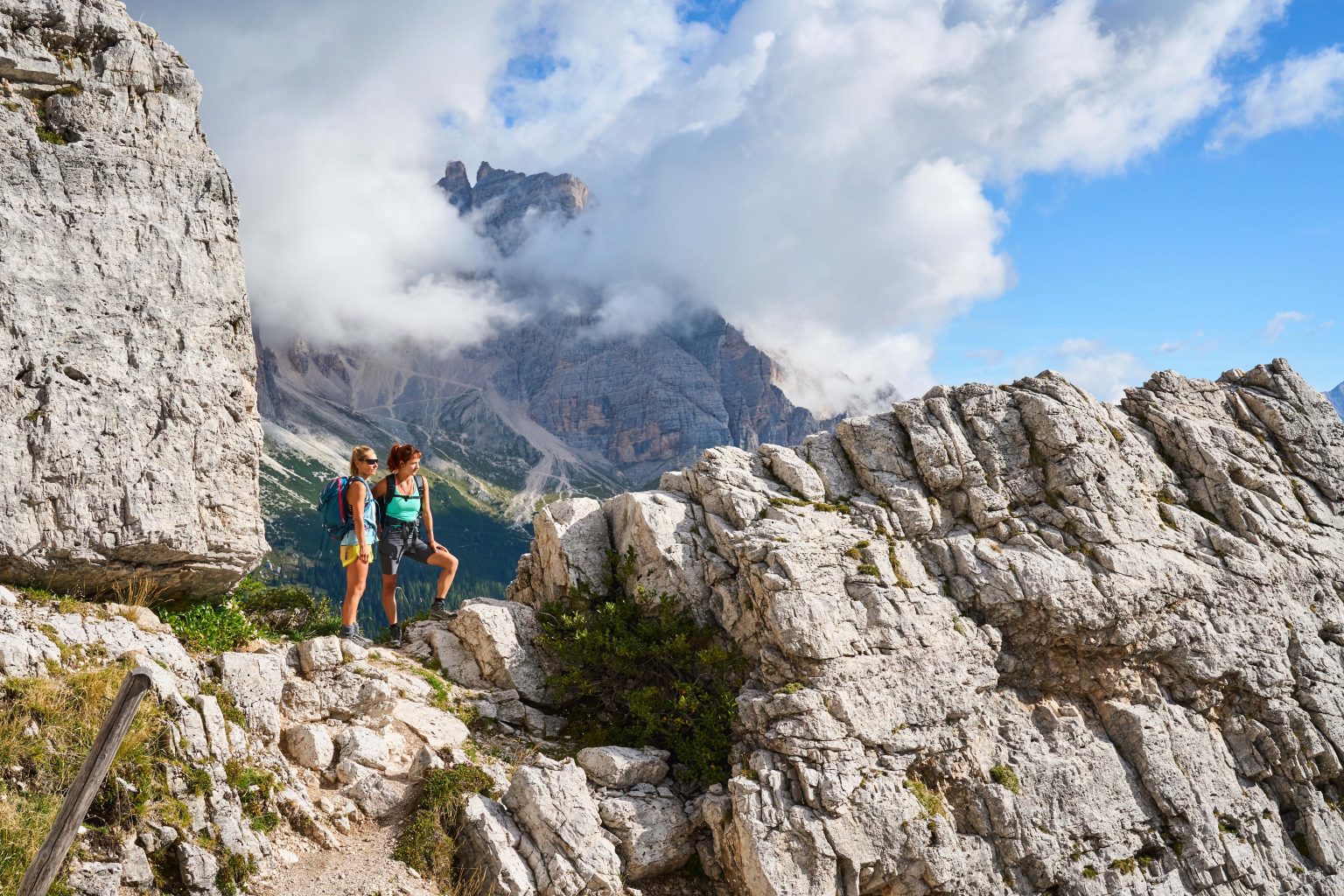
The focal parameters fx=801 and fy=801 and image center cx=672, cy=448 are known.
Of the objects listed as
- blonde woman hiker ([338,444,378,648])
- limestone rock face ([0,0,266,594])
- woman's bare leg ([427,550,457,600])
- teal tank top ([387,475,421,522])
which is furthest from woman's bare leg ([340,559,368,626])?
limestone rock face ([0,0,266,594])

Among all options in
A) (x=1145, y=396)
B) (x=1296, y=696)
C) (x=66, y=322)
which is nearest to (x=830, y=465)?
(x=1145, y=396)

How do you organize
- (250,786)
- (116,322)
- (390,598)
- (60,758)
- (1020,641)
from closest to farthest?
1. (60,758)
2. (250,786)
3. (116,322)
4. (1020,641)
5. (390,598)

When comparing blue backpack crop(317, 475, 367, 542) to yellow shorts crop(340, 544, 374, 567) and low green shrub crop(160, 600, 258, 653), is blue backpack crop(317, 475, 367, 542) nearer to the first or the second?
yellow shorts crop(340, 544, 374, 567)

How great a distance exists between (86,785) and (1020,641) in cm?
1765

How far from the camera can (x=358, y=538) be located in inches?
677

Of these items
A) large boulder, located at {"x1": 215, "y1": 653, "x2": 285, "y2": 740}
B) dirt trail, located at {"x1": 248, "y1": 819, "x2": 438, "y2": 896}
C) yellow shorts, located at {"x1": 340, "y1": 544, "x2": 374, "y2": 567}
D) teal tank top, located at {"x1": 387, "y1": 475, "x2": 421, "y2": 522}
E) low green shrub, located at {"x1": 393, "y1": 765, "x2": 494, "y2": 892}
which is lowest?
dirt trail, located at {"x1": 248, "y1": 819, "x2": 438, "y2": 896}

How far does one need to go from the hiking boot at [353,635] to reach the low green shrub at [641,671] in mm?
3955

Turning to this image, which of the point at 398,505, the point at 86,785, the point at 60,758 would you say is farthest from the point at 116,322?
the point at 86,785

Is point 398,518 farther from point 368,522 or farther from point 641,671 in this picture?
point 641,671

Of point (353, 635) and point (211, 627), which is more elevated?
point (353, 635)

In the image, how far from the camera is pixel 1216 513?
21594 millimetres

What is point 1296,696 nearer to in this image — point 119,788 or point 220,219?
point 119,788

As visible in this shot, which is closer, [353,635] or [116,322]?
[116,322]

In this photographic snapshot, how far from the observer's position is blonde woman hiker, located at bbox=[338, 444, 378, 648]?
1711cm
